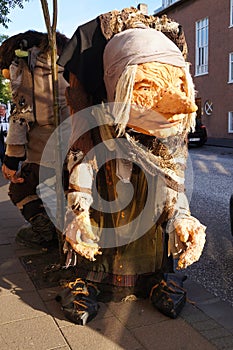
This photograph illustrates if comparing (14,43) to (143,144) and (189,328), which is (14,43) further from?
(189,328)

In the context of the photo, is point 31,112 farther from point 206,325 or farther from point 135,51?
point 206,325

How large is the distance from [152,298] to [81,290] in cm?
44

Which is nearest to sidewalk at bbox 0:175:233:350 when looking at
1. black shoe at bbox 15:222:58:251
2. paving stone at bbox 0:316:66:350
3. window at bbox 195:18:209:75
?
paving stone at bbox 0:316:66:350

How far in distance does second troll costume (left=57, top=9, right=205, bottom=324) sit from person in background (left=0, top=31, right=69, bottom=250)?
2.43ft

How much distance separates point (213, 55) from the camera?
22.8 metres

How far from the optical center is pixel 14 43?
331cm

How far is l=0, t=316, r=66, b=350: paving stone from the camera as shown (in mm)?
2102

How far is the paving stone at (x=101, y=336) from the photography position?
6.87 feet

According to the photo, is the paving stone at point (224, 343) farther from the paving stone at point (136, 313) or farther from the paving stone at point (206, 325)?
the paving stone at point (136, 313)

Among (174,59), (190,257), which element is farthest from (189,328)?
(174,59)

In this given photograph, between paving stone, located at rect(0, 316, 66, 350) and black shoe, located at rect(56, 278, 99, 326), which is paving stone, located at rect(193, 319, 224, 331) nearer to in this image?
black shoe, located at rect(56, 278, 99, 326)

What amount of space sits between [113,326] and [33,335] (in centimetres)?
43

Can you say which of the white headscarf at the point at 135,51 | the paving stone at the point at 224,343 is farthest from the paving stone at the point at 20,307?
the white headscarf at the point at 135,51

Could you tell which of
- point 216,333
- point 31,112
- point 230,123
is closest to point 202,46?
point 230,123
